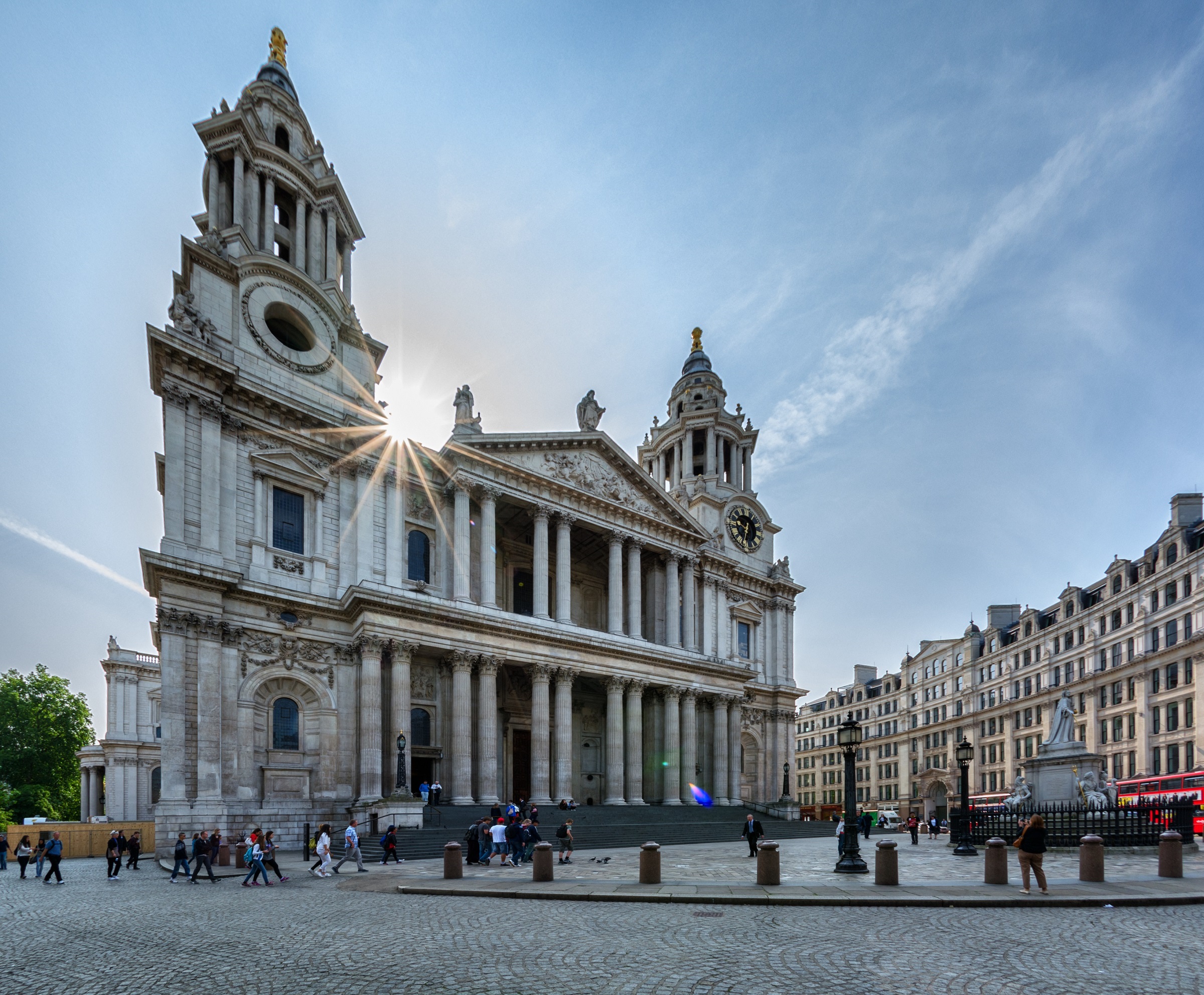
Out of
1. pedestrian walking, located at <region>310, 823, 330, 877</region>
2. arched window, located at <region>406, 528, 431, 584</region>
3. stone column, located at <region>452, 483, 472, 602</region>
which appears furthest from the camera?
arched window, located at <region>406, 528, 431, 584</region>

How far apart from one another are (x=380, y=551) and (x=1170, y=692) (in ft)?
189

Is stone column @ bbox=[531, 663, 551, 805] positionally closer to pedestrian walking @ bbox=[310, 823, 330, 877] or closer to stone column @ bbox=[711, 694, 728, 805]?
stone column @ bbox=[711, 694, 728, 805]

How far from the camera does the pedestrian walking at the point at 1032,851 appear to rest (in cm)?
1478

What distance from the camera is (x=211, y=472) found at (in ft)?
108

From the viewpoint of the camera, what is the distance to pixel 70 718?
6981 centimetres

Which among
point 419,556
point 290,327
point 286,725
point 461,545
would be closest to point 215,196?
point 290,327

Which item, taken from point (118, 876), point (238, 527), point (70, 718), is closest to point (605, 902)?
point (118, 876)

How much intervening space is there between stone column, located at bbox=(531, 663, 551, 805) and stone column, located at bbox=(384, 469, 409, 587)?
818 cm

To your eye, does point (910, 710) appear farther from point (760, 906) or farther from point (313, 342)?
point (760, 906)

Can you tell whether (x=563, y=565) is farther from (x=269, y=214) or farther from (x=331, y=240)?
(x=269, y=214)

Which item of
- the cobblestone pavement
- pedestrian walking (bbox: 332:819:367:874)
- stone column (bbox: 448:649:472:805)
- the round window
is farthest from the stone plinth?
the round window

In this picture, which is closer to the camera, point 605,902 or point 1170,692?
point 605,902

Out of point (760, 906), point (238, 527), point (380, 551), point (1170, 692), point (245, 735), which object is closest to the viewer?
point (760, 906)

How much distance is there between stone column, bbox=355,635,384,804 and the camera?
1266 inches
